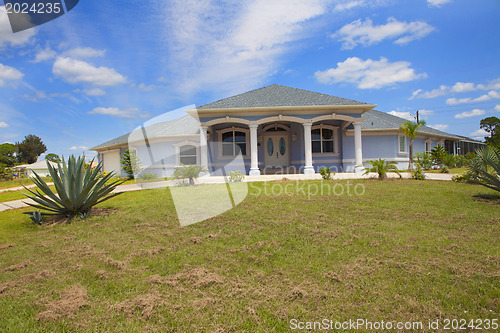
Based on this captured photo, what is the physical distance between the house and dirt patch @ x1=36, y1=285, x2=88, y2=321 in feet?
43.4

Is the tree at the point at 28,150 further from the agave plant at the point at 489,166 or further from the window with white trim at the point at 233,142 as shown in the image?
the agave plant at the point at 489,166

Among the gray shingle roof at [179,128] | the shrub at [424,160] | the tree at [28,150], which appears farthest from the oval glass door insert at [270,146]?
the tree at [28,150]

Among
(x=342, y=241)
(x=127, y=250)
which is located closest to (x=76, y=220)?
(x=127, y=250)

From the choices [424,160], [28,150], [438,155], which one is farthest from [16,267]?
[28,150]

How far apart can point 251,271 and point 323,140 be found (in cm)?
1601

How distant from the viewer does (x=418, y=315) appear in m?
2.66

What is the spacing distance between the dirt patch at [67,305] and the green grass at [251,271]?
0.01m

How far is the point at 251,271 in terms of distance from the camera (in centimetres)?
364

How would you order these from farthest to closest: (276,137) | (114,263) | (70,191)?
(276,137), (70,191), (114,263)

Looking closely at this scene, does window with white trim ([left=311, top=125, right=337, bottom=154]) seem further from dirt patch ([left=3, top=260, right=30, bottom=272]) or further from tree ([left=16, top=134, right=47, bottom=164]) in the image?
tree ([left=16, top=134, right=47, bottom=164])

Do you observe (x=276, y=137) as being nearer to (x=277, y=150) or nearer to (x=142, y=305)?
(x=277, y=150)

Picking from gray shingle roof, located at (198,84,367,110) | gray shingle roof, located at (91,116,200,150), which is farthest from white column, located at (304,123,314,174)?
gray shingle roof, located at (91,116,200,150)

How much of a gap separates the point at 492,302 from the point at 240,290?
2549 mm

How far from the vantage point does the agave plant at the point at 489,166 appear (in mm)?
7948
